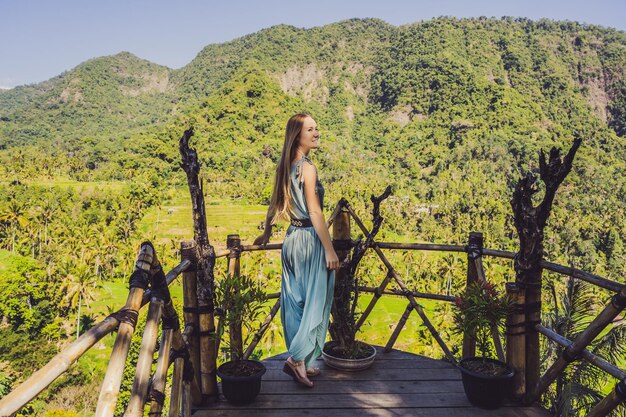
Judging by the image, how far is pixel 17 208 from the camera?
174 feet

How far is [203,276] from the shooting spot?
3.08 m

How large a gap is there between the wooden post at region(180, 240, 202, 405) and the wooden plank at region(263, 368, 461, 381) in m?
0.75

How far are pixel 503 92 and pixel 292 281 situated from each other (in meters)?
152

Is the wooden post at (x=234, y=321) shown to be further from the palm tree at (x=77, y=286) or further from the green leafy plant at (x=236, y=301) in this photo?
the palm tree at (x=77, y=286)

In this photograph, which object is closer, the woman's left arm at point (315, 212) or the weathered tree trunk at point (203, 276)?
the weathered tree trunk at point (203, 276)

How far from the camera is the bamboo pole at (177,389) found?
242 centimetres

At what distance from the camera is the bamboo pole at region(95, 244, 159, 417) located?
152cm

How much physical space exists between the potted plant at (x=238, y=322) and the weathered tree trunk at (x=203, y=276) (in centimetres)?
8

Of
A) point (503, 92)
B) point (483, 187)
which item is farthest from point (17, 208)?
point (503, 92)

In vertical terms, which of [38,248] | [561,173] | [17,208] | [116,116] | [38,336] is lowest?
[38,336]

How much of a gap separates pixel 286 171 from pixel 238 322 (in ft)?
3.84

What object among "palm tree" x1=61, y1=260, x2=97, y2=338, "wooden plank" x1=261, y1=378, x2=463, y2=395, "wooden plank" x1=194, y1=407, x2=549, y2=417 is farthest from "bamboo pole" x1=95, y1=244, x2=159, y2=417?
"palm tree" x1=61, y1=260, x2=97, y2=338

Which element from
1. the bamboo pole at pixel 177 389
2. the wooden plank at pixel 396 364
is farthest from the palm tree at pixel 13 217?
the bamboo pole at pixel 177 389

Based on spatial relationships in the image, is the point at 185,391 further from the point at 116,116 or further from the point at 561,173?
the point at 116,116
